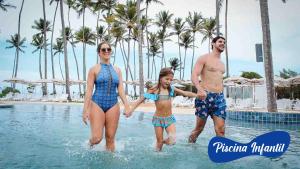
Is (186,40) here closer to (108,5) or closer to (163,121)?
(108,5)

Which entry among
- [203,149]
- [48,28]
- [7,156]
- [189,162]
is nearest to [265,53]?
[203,149]

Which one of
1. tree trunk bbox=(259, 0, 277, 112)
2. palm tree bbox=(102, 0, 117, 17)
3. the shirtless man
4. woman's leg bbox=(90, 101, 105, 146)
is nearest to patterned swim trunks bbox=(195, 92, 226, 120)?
the shirtless man

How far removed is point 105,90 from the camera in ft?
14.5

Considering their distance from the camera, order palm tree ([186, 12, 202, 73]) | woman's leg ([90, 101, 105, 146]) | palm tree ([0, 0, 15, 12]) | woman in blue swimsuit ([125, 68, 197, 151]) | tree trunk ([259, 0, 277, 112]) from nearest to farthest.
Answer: woman's leg ([90, 101, 105, 146]) < woman in blue swimsuit ([125, 68, 197, 151]) < tree trunk ([259, 0, 277, 112]) < palm tree ([0, 0, 15, 12]) < palm tree ([186, 12, 202, 73])

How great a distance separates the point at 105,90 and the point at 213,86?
1.71 metres

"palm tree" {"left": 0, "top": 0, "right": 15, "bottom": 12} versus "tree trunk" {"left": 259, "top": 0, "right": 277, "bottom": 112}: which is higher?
"palm tree" {"left": 0, "top": 0, "right": 15, "bottom": 12}

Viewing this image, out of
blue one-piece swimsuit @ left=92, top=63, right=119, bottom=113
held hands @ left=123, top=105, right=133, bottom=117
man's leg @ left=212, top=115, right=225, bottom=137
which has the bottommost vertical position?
man's leg @ left=212, top=115, right=225, bottom=137

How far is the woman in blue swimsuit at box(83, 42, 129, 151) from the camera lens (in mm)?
4340

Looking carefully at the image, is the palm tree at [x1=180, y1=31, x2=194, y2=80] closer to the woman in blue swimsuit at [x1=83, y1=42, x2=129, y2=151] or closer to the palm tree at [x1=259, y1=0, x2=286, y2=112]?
the palm tree at [x1=259, y1=0, x2=286, y2=112]

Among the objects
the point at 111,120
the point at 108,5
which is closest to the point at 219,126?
the point at 111,120

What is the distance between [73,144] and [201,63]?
9.57 ft

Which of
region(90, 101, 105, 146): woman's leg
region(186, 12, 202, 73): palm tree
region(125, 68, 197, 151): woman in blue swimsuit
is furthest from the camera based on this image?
Answer: region(186, 12, 202, 73): palm tree

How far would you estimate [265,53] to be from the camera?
1262 centimetres

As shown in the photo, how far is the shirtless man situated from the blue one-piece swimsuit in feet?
4.08
